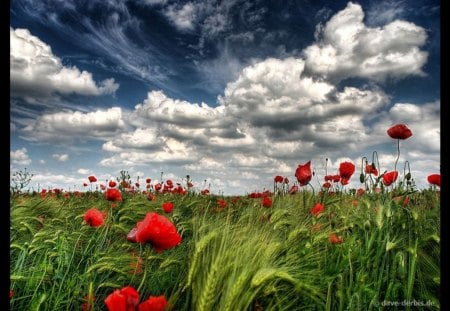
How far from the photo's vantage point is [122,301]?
51.5 inches

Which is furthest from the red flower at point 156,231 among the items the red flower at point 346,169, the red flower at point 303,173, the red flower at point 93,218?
the red flower at point 346,169

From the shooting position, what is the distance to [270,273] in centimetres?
183

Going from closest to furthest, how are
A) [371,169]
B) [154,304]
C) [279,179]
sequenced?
[154,304] < [371,169] < [279,179]

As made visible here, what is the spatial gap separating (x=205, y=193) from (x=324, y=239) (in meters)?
5.20

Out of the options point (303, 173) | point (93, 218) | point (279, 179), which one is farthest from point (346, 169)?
point (279, 179)

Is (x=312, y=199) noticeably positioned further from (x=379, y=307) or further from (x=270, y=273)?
(x=270, y=273)

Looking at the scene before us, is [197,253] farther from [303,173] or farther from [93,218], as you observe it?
[303,173]

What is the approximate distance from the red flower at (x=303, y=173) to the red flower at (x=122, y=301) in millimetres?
2714

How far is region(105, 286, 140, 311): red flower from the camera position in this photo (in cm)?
129

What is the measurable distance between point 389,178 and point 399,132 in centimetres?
41
